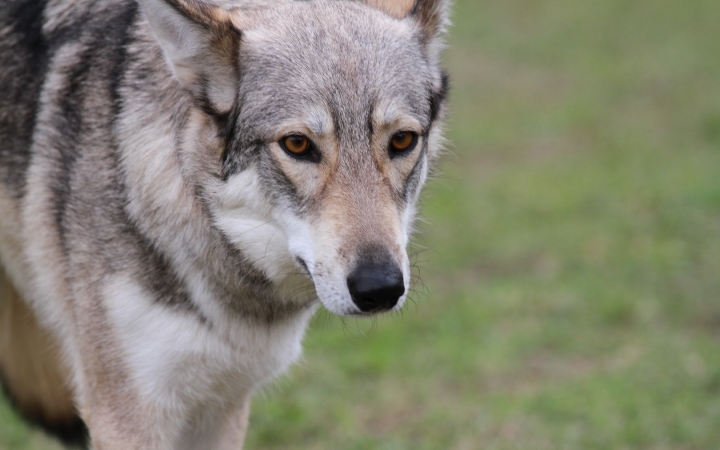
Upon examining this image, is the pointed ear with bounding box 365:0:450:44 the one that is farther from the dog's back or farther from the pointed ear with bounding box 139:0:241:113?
the dog's back

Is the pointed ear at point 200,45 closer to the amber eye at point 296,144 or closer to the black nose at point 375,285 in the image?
the amber eye at point 296,144

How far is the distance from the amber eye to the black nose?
1.44 ft

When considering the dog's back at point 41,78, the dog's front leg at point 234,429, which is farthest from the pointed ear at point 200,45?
the dog's front leg at point 234,429

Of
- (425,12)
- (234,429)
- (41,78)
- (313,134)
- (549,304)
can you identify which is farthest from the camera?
(549,304)

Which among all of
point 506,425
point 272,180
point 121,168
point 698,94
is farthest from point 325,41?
point 698,94

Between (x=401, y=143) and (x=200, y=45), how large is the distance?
727 millimetres

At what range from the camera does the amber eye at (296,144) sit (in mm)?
2969

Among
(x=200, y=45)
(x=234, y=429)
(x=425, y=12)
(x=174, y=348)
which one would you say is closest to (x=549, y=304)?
(x=234, y=429)

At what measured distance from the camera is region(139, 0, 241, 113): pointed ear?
2.98 m

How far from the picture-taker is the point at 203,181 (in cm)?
319

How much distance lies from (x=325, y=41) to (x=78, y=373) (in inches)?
60.6

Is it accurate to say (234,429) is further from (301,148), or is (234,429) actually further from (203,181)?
(301,148)

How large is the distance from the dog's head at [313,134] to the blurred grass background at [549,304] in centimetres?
81

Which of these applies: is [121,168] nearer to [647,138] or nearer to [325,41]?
[325,41]
